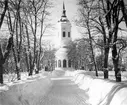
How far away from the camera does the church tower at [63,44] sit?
1799 inches

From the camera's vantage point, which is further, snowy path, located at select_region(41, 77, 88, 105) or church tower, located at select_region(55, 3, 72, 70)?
church tower, located at select_region(55, 3, 72, 70)

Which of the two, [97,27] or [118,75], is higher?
[97,27]

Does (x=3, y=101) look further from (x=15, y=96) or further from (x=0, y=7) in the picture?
(x=0, y=7)

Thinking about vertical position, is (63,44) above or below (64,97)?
above

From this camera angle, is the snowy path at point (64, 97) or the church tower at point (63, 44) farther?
the church tower at point (63, 44)

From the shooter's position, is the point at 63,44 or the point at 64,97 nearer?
the point at 64,97

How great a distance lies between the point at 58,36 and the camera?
1948 inches

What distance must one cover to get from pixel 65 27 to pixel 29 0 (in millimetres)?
30675

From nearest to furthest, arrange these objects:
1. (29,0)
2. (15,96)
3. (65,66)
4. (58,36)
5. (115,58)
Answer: (15,96)
(115,58)
(29,0)
(65,66)
(58,36)

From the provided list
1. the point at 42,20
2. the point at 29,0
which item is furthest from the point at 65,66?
the point at 29,0

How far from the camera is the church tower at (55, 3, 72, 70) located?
150ft

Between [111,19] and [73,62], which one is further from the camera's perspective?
[73,62]

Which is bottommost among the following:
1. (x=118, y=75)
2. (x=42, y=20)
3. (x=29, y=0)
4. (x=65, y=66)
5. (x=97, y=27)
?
(x=65, y=66)

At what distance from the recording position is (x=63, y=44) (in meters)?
48.2
